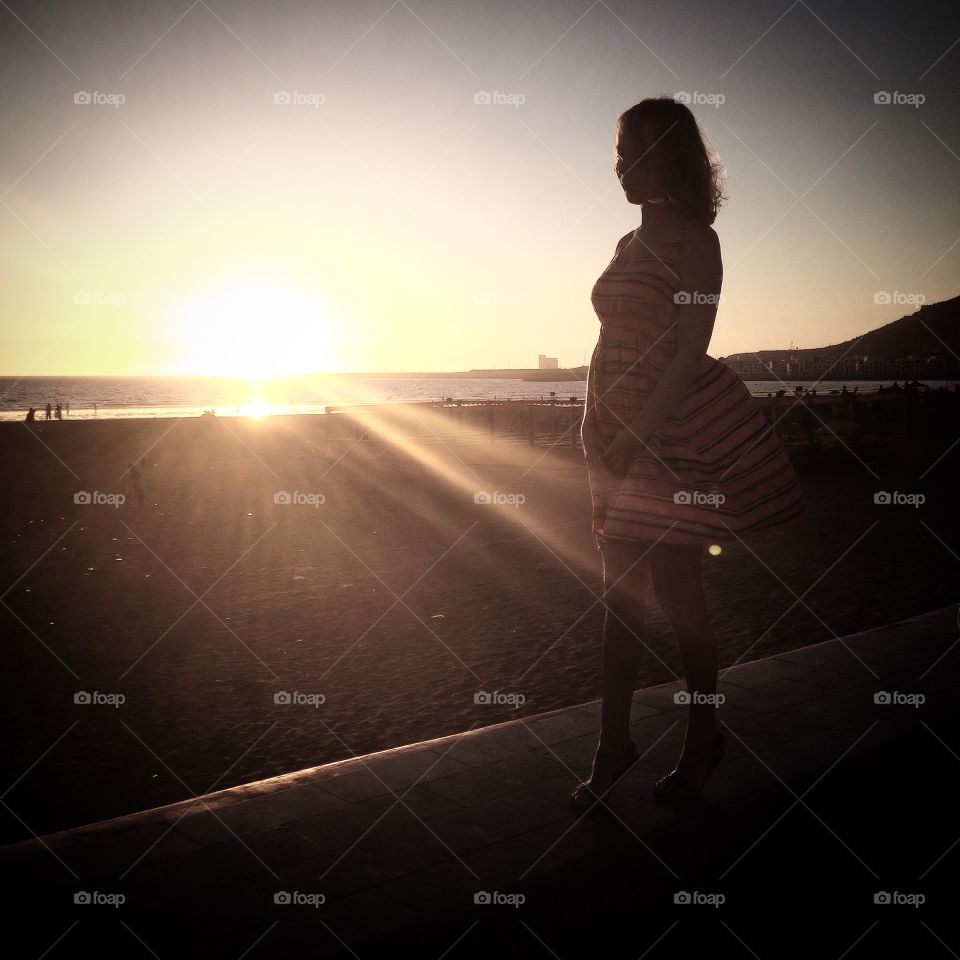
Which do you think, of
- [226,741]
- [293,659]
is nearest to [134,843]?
[226,741]

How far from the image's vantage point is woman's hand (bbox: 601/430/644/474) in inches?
95.3

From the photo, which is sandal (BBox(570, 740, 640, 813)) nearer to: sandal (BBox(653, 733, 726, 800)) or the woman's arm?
sandal (BBox(653, 733, 726, 800))

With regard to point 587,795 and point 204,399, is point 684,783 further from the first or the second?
point 204,399

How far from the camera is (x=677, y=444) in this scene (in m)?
2.46

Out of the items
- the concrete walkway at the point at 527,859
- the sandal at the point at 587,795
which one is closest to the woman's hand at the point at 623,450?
the sandal at the point at 587,795

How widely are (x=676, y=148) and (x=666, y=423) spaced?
84cm

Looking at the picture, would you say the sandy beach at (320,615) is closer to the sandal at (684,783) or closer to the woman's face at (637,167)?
the sandal at (684,783)

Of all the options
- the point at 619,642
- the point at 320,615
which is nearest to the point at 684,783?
the point at 619,642

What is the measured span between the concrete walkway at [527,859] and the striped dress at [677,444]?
3.12 feet

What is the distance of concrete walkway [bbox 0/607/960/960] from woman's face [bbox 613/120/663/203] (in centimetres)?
199

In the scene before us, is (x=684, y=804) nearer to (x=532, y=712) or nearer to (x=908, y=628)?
(x=532, y=712)

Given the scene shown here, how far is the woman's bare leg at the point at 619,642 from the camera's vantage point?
2.51 meters

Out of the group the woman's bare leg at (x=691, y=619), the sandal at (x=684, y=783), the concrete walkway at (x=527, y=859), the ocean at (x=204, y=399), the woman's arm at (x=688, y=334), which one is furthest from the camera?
the ocean at (x=204, y=399)

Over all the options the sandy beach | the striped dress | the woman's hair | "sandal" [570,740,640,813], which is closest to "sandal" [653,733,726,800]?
"sandal" [570,740,640,813]
